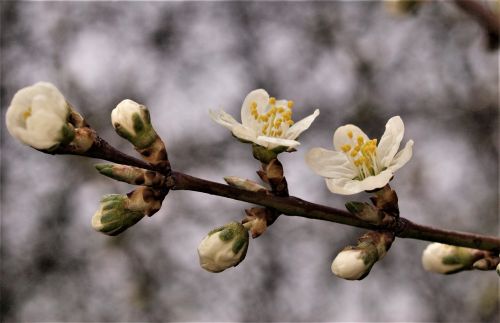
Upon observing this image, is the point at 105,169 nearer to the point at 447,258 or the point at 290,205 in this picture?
the point at 290,205

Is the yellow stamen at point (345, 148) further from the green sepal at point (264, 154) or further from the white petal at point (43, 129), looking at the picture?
the white petal at point (43, 129)

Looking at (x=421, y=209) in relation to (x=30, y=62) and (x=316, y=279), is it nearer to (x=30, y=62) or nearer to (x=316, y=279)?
(x=316, y=279)

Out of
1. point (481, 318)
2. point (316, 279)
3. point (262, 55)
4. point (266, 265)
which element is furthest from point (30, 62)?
point (481, 318)

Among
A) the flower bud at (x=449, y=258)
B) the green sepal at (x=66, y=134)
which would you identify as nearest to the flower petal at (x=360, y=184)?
the flower bud at (x=449, y=258)

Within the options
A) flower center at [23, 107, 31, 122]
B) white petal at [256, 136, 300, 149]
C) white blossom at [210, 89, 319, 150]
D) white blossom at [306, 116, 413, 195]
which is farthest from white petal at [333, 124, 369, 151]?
flower center at [23, 107, 31, 122]

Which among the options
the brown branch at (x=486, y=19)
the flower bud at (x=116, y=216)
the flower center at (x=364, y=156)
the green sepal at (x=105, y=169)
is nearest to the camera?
the green sepal at (x=105, y=169)

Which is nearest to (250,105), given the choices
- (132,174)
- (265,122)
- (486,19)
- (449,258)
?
(265,122)

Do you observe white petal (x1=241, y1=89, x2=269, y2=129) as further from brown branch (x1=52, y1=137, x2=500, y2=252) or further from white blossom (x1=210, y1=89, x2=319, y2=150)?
brown branch (x1=52, y1=137, x2=500, y2=252)
